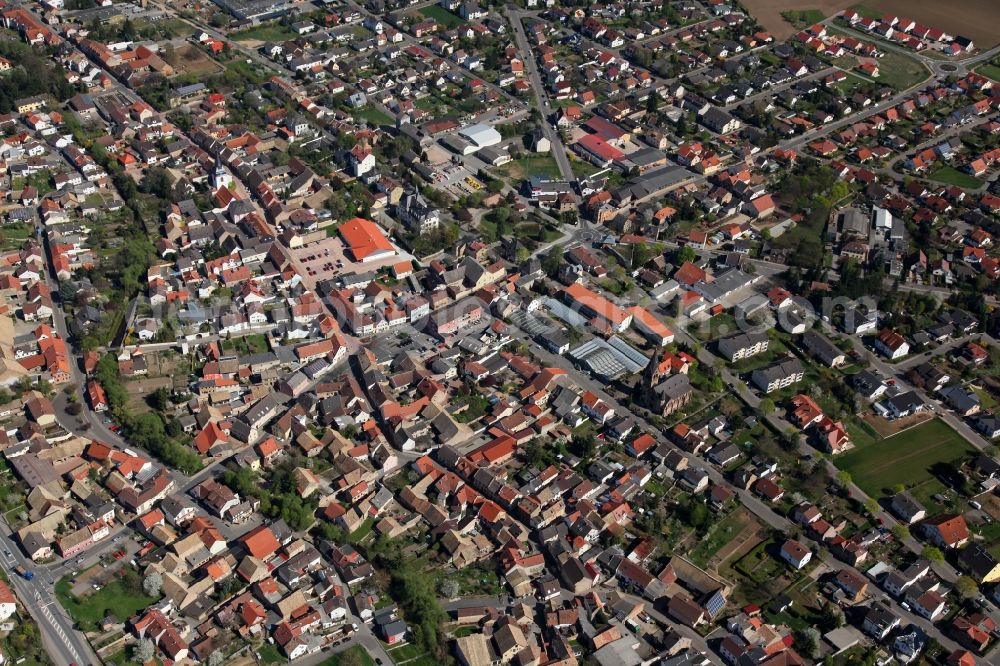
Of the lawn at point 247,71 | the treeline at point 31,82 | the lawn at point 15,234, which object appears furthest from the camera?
the lawn at point 247,71

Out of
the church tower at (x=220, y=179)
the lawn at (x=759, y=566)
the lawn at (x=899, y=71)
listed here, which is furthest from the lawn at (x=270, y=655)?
the lawn at (x=899, y=71)

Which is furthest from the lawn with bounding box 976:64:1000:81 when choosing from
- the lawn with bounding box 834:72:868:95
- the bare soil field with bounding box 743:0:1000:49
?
the lawn with bounding box 834:72:868:95

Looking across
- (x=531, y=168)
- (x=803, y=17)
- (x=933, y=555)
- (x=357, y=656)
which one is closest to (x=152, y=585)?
(x=357, y=656)

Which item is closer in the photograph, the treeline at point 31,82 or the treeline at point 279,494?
the treeline at point 279,494

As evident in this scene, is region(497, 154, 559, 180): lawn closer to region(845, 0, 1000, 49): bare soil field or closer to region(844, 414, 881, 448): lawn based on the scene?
region(844, 414, 881, 448): lawn

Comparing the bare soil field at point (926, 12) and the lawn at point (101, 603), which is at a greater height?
the lawn at point (101, 603)

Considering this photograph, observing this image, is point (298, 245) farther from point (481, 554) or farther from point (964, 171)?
point (964, 171)

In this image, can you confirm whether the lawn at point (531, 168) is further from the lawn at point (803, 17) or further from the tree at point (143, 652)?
the tree at point (143, 652)
